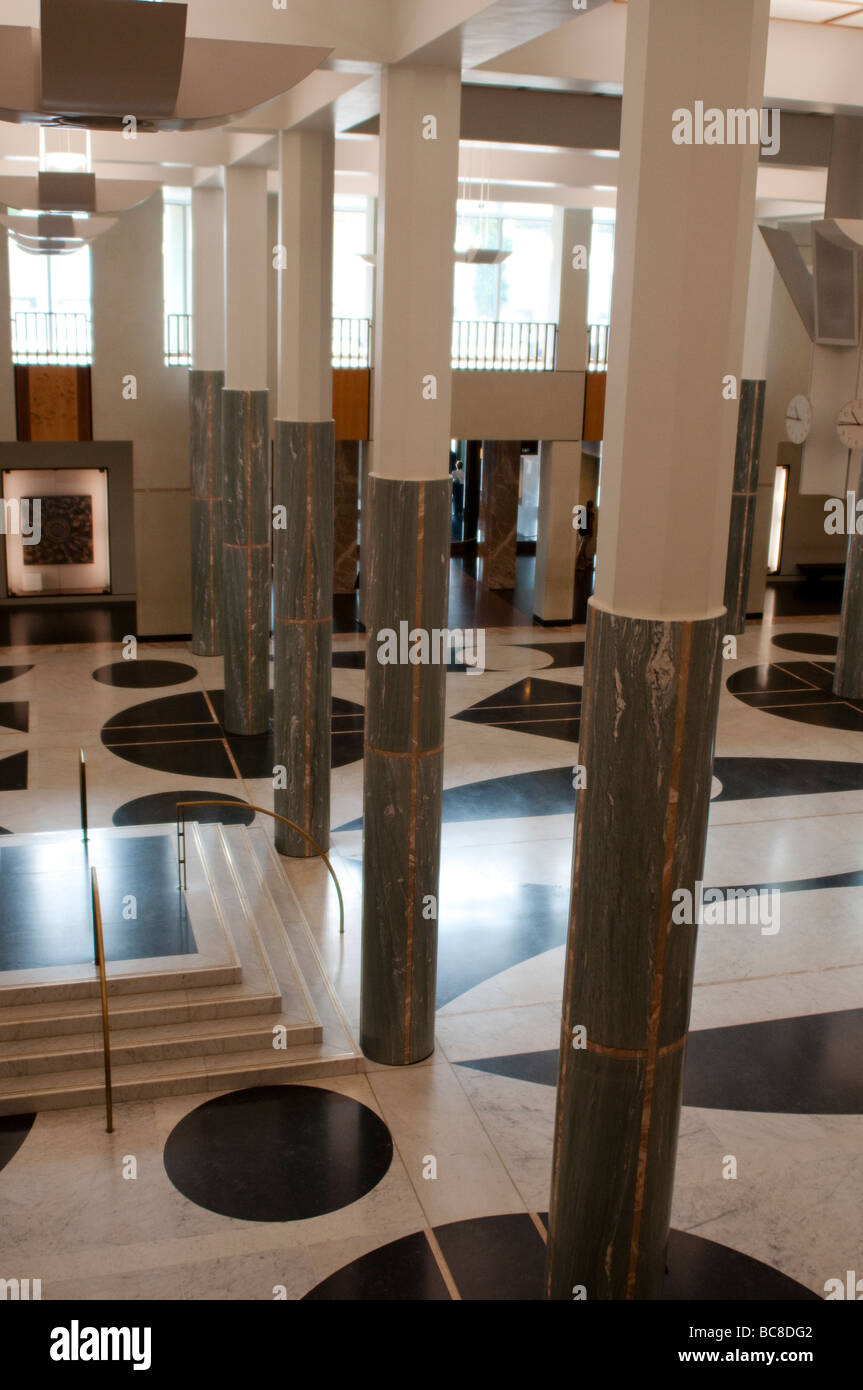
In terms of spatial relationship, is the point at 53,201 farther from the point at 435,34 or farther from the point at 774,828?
the point at 774,828

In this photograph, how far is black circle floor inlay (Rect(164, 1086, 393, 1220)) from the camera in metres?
7.76

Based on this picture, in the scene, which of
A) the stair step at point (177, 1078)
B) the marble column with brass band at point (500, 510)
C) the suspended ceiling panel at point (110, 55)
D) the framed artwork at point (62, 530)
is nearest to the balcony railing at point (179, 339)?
the framed artwork at point (62, 530)

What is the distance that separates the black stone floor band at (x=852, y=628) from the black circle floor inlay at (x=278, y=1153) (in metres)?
12.2

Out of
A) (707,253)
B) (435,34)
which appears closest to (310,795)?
(435,34)

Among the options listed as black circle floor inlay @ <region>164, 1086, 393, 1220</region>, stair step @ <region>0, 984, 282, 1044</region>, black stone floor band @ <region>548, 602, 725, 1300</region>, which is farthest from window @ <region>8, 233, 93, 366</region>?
black stone floor band @ <region>548, 602, 725, 1300</region>

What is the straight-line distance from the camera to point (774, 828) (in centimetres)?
1383

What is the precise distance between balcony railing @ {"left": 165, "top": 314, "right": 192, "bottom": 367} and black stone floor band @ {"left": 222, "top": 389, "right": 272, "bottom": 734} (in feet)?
22.0

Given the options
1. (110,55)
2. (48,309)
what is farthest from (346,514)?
(110,55)

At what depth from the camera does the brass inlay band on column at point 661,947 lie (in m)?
5.04

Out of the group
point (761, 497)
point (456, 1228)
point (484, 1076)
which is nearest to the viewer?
point (456, 1228)

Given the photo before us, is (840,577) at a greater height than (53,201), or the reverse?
(53,201)

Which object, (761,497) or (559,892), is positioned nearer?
(559,892)

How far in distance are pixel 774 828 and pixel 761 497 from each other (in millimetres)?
11773
